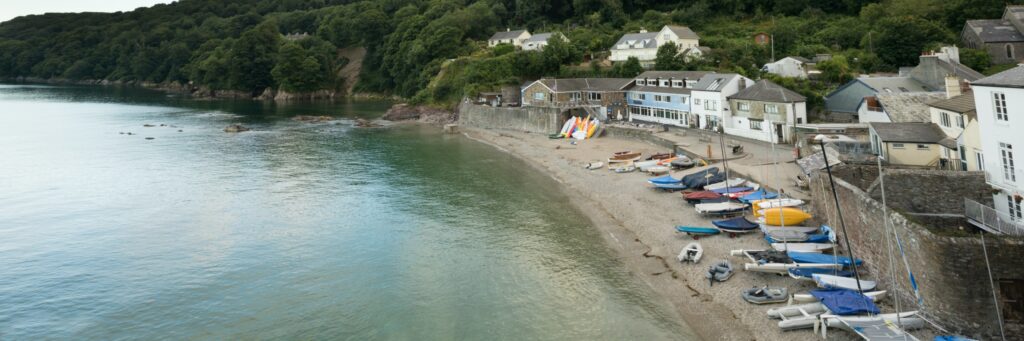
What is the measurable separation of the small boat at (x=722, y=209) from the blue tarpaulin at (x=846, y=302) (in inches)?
353

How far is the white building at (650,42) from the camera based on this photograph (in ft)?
201

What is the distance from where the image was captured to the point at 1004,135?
16391mm

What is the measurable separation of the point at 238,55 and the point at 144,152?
68.8 m

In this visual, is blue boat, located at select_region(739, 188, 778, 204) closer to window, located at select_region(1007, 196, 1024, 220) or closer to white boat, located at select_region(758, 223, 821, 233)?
white boat, located at select_region(758, 223, 821, 233)

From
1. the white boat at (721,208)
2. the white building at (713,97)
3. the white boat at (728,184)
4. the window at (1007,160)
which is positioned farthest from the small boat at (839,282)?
the white building at (713,97)

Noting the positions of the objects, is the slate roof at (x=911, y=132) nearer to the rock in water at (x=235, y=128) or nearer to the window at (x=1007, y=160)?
the window at (x=1007, y=160)

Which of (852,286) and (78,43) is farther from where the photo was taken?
(78,43)

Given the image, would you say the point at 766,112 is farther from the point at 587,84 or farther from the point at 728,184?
the point at 587,84

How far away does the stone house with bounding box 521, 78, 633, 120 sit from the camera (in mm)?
55500

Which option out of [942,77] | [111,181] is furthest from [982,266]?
[111,181]

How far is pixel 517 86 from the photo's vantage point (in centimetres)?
6700

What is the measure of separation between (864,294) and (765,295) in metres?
2.58

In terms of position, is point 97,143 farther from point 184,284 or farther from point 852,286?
point 852,286

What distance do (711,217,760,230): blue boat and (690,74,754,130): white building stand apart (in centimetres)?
2010
